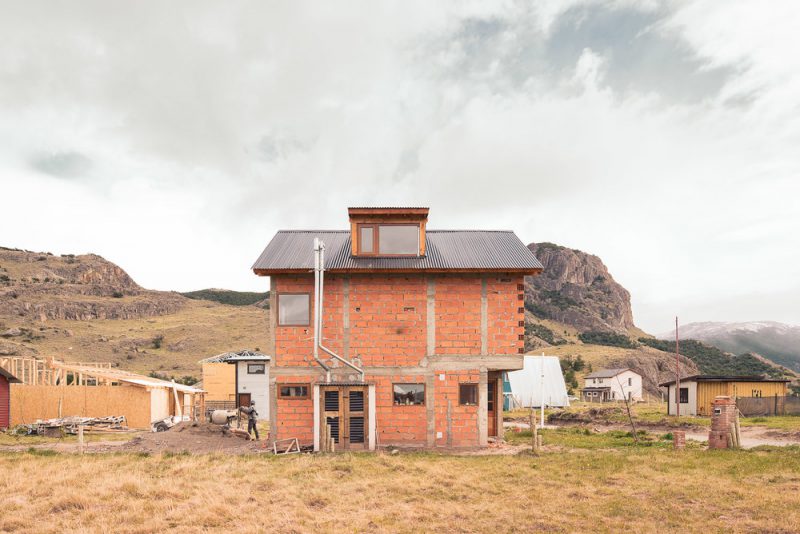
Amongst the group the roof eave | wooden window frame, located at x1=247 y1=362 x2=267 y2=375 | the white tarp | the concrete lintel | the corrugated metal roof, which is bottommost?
the white tarp

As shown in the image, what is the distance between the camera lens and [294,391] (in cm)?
2222

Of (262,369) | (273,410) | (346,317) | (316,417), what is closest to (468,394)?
(346,317)

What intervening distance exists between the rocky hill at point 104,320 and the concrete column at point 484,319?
215 feet

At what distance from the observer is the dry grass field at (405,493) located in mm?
11422

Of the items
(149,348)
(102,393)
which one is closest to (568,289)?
(149,348)

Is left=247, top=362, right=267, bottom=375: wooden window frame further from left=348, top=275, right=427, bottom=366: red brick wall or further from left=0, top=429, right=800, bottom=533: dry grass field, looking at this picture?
left=0, top=429, right=800, bottom=533: dry grass field

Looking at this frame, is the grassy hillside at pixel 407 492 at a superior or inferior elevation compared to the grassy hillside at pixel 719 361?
superior

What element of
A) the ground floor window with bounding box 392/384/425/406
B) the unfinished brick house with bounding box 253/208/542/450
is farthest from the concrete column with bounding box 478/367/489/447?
the ground floor window with bounding box 392/384/425/406

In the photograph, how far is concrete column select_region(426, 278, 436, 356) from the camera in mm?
22500

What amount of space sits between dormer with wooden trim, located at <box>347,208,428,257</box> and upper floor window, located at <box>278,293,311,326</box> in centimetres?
297

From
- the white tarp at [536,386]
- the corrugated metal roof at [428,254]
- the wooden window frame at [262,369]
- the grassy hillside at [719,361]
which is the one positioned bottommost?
the grassy hillside at [719,361]

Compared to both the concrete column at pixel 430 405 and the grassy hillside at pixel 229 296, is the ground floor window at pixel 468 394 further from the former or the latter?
the grassy hillside at pixel 229 296

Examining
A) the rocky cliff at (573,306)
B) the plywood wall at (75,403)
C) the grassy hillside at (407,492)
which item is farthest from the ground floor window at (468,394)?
the rocky cliff at (573,306)

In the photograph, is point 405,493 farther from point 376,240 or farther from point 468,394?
point 376,240
